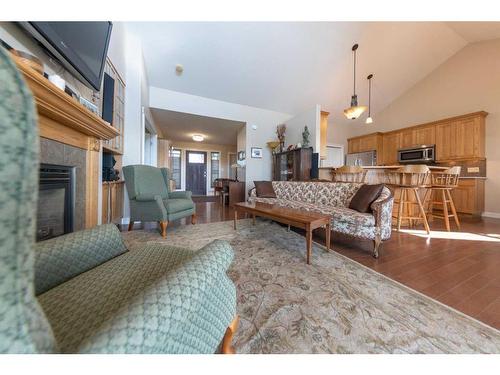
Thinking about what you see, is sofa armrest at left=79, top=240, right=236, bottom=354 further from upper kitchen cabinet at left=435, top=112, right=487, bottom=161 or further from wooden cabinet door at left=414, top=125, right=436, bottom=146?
wooden cabinet door at left=414, top=125, right=436, bottom=146

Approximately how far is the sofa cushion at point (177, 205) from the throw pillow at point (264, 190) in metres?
1.29

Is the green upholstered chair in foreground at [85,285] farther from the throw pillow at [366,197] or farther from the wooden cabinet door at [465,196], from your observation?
the wooden cabinet door at [465,196]

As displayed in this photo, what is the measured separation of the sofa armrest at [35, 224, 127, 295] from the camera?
2.19ft

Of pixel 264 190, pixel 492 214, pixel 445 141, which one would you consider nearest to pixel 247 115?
pixel 264 190

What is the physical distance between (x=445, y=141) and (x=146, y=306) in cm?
665

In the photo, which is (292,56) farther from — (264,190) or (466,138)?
(466,138)

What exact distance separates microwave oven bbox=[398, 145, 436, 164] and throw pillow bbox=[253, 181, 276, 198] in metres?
4.29

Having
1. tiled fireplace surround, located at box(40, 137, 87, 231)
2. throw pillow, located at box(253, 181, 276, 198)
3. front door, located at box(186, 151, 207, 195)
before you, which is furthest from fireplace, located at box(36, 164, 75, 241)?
front door, located at box(186, 151, 207, 195)

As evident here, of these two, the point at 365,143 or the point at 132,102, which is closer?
the point at 132,102

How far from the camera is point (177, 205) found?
99.6 inches
